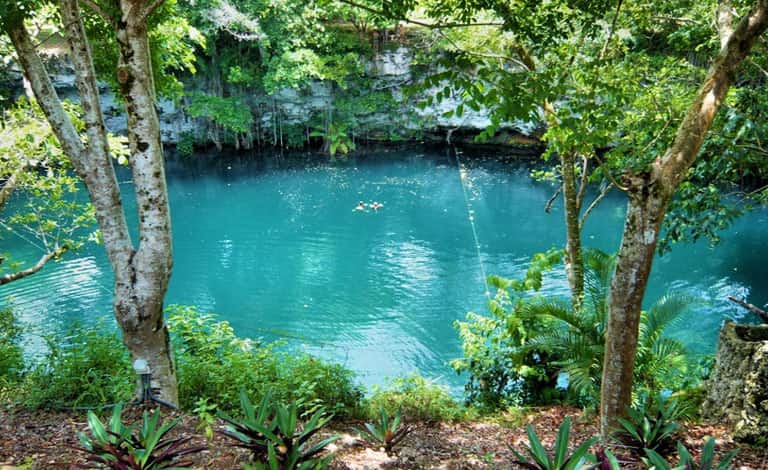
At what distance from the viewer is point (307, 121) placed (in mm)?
22516

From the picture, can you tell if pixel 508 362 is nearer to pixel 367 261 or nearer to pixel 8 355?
pixel 8 355

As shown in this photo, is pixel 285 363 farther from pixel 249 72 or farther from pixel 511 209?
pixel 249 72

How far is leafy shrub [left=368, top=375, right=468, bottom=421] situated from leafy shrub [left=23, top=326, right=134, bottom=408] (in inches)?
80.0

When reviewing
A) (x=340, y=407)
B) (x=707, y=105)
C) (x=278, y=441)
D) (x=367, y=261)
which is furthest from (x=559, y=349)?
(x=367, y=261)

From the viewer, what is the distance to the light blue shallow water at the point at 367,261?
990 centimetres

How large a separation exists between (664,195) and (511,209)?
44.8 ft

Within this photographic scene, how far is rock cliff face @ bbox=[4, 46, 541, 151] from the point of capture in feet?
69.3

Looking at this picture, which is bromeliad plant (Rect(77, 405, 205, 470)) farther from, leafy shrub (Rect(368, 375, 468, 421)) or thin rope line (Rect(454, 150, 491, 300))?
thin rope line (Rect(454, 150, 491, 300))

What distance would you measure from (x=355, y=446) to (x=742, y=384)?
2.67m

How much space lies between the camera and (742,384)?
379 centimetres

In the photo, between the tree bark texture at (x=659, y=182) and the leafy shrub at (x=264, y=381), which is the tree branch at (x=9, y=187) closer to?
the leafy shrub at (x=264, y=381)

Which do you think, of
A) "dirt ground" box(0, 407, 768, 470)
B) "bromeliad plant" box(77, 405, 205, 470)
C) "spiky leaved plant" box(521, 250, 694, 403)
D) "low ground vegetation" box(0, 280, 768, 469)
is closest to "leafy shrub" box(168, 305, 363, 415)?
"low ground vegetation" box(0, 280, 768, 469)

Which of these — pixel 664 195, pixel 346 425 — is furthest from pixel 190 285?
pixel 664 195

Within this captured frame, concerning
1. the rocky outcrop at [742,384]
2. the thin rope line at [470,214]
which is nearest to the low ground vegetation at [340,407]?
the rocky outcrop at [742,384]
